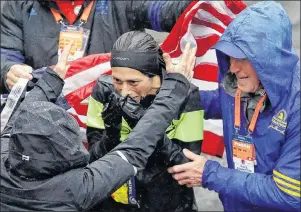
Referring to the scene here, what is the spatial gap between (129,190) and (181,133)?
0.43 meters

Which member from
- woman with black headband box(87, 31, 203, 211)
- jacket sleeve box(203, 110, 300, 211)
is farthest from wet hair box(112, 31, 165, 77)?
jacket sleeve box(203, 110, 300, 211)

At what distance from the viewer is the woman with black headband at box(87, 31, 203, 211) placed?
2986mm

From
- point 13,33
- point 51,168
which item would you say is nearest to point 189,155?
point 51,168

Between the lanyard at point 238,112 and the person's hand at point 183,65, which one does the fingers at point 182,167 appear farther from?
the person's hand at point 183,65

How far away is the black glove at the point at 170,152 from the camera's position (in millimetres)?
2919

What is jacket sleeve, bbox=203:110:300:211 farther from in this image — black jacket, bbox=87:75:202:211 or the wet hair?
the wet hair

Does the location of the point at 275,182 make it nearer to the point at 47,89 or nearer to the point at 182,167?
the point at 182,167

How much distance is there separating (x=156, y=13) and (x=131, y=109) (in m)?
1.00

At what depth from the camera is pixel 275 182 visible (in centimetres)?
286

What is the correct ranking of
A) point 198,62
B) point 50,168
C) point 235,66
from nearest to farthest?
point 50,168 < point 235,66 < point 198,62

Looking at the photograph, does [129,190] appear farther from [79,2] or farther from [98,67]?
[79,2]

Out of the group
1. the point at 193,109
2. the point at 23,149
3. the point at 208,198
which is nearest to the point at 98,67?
the point at 193,109

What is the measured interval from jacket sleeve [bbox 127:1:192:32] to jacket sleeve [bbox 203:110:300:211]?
1069 mm

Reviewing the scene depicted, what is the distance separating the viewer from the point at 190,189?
11.0 ft
